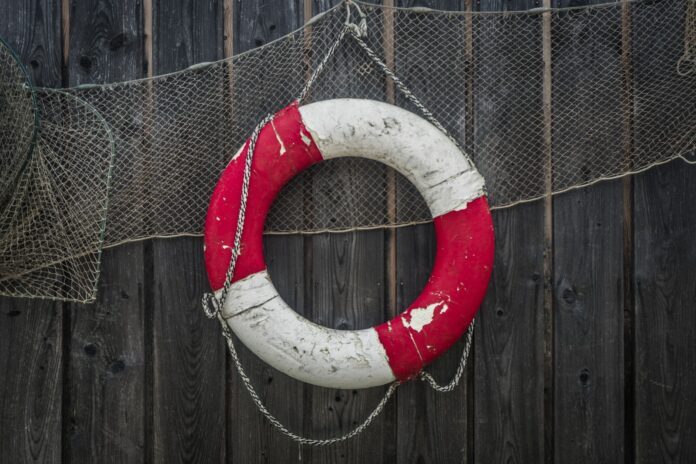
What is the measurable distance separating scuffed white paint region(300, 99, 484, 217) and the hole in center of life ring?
12cm

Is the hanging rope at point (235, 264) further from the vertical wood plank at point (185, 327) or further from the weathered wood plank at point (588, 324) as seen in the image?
the weathered wood plank at point (588, 324)

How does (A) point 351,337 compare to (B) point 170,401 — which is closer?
(A) point 351,337

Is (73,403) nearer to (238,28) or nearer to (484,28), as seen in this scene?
(238,28)

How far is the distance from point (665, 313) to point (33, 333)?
172 cm

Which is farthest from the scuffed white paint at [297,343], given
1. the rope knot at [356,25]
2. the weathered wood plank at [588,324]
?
the rope knot at [356,25]

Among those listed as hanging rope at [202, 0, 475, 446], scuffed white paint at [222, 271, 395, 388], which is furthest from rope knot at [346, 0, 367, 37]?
scuffed white paint at [222, 271, 395, 388]

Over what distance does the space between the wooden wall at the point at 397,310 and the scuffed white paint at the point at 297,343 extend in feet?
0.50

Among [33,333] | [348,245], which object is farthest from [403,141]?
[33,333]

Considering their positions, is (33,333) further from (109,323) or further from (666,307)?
(666,307)

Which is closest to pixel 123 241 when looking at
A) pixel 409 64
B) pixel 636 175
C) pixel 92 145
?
pixel 92 145

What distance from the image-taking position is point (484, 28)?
1441mm

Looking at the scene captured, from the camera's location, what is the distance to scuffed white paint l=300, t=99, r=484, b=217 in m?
1.31

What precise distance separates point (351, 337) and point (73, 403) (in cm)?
81

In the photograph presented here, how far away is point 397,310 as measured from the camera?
146 cm
